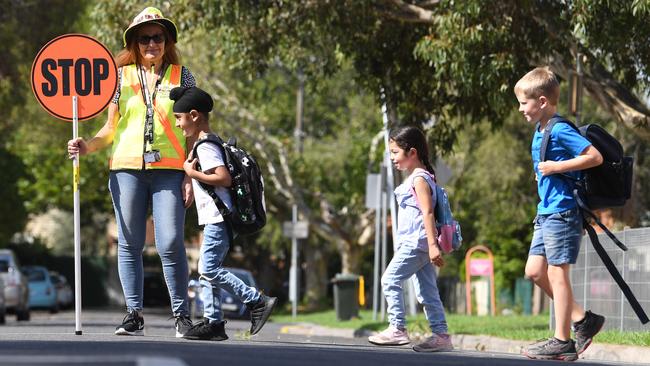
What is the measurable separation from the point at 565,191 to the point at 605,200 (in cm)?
24

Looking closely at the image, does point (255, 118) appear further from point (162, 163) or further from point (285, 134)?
point (162, 163)

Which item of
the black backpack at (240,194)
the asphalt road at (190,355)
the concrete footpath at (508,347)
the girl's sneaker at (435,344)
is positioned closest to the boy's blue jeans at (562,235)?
the asphalt road at (190,355)

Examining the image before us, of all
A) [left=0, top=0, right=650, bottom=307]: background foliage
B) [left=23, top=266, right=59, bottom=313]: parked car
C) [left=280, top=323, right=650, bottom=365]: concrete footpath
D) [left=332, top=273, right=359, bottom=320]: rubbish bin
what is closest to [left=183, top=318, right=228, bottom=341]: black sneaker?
[left=280, top=323, right=650, bottom=365]: concrete footpath

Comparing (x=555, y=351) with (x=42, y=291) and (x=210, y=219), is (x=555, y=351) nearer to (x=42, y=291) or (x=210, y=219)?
(x=210, y=219)

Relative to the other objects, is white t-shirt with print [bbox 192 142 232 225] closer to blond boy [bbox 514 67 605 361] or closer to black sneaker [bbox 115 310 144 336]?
black sneaker [bbox 115 310 144 336]

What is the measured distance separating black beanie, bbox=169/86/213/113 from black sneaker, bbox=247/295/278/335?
133cm

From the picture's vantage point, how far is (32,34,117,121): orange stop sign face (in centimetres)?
1090

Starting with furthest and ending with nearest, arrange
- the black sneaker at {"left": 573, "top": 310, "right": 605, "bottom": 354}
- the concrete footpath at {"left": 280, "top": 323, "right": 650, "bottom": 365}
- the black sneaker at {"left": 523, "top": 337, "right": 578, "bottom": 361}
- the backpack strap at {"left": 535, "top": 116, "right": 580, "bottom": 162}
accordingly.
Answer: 1. the concrete footpath at {"left": 280, "top": 323, "right": 650, "bottom": 365}
2. the black sneaker at {"left": 573, "top": 310, "right": 605, "bottom": 354}
3. the backpack strap at {"left": 535, "top": 116, "right": 580, "bottom": 162}
4. the black sneaker at {"left": 523, "top": 337, "right": 578, "bottom": 361}

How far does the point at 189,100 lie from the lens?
9.84m

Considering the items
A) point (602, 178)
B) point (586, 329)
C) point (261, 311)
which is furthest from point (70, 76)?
point (586, 329)

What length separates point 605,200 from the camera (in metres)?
9.12

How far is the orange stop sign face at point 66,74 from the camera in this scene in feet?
35.8

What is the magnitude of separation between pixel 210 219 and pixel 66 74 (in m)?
1.96

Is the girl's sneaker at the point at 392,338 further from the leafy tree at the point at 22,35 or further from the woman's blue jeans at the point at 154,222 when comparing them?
the leafy tree at the point at 22,35
